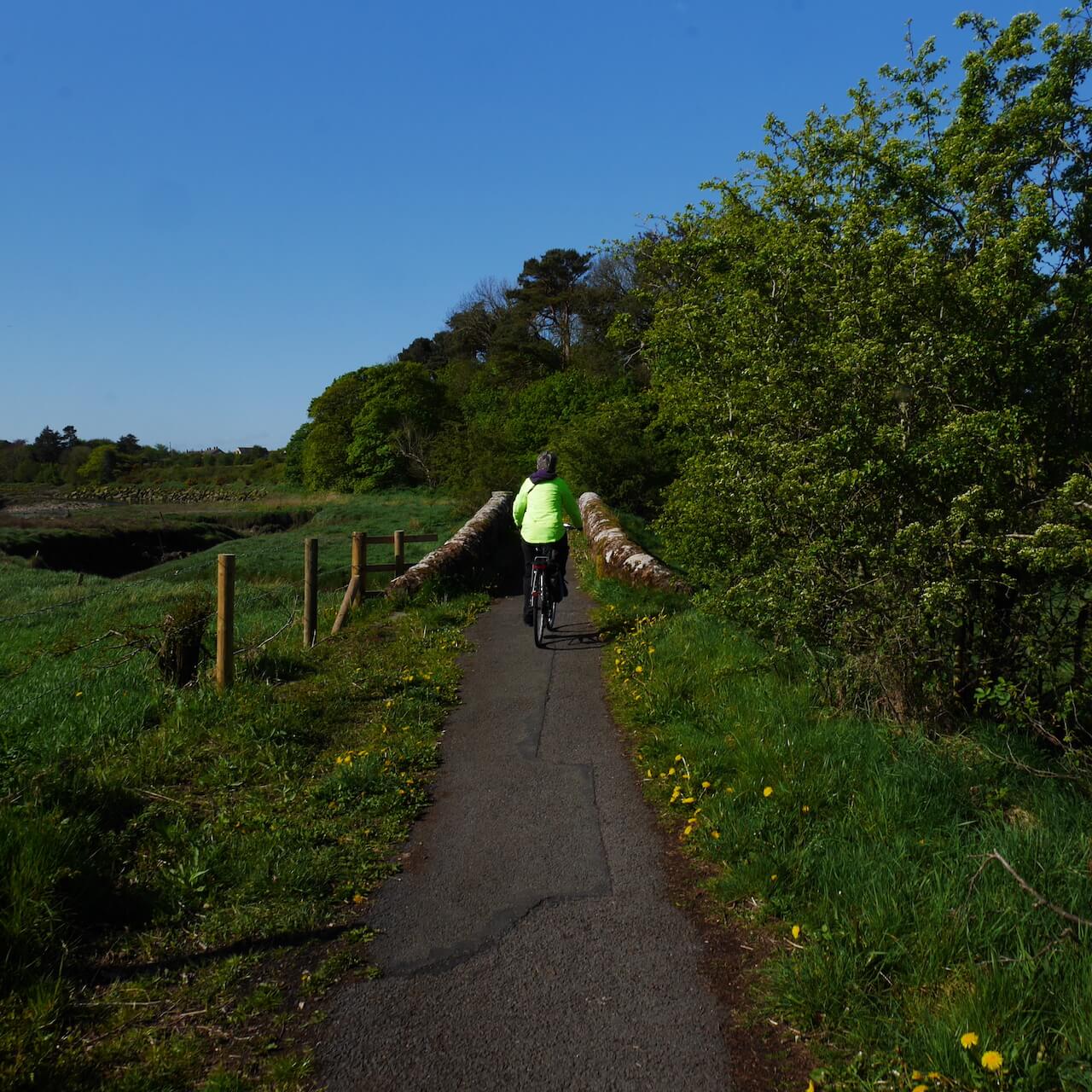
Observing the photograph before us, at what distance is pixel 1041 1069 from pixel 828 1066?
2.17ft

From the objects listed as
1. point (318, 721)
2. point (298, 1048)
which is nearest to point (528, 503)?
point (318, 721)

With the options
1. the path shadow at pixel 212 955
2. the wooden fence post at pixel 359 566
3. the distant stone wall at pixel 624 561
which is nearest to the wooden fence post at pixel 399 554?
the wooden fence post at pixel 359 566

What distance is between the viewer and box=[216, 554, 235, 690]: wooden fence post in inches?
286

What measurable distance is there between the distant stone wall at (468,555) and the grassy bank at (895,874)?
633cm

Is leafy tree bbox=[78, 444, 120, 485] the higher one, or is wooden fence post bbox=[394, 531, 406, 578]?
leafy tree bbox=[78, 444, 120, 485]

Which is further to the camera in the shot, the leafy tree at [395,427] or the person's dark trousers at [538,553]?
the leafy tree at [395,427]

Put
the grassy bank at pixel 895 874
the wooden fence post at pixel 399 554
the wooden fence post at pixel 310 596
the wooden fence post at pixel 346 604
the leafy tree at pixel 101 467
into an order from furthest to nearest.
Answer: the leafy tree at pixel 101 467 → the wooden fence post at pixel 399 554 → the wooden fence post at pixel 346 604 → the wooden fence post at pixel 310 596 → the grassy bank at pixel 895 874

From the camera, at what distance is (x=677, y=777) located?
5660 millimetres

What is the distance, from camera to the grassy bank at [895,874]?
2.97m

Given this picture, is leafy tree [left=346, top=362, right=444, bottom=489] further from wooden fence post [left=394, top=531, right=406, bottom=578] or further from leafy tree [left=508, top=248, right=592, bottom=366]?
wooden fence post [left=394, top=531, right=406, bottom=578]

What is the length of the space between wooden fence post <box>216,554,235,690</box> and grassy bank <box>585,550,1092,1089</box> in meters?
3.41

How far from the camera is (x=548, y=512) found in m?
9.95

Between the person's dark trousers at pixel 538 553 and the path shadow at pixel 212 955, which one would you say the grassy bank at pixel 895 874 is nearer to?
the path shadow at pixel 212 955

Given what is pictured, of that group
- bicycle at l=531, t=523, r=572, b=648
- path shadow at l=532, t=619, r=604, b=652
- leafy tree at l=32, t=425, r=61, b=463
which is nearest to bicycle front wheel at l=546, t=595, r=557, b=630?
bicycle at l=531, t=523, r=572, b=648
